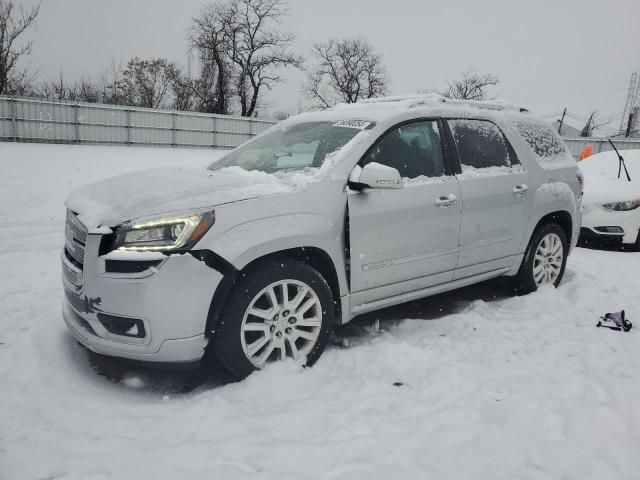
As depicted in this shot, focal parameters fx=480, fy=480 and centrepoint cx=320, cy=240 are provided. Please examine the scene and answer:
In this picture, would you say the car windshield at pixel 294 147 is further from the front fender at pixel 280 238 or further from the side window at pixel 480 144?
the side window at pixel 480 144

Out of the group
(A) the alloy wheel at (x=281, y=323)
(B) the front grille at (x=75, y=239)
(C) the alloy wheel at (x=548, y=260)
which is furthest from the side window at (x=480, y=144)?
(B) the front grille at (x=75, y=239)

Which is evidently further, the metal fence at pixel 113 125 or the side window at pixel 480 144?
the metal fence at pixel 113 125

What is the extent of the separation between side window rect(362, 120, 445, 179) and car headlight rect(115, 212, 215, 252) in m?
1.27

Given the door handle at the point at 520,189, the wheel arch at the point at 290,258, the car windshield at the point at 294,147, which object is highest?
the car windshield at the point at 294,147

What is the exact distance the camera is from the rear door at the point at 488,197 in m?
3.79

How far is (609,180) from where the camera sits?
7566mm

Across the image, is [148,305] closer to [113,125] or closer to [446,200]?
[446,200]

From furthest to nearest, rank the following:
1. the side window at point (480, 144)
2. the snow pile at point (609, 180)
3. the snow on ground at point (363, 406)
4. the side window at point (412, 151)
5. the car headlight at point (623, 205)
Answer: the snow pile at point (609, 180) < the car headlight at point (623, 205) < the side window at point (480, 144) < the side window at point (412, 151) < the snow on ground at point (363, 406)

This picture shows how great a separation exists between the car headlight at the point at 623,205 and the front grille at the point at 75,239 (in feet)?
23.1

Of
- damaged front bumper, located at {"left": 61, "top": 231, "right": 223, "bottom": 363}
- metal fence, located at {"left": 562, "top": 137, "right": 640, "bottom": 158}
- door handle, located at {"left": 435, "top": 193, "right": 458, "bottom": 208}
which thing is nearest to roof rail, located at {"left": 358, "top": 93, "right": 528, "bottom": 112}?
door handle, located at {"left": 435, "top": 193, "right": 458, "bottom": 208}

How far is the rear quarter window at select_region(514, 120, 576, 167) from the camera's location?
4.46 metres

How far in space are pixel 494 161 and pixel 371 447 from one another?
2.74 metres

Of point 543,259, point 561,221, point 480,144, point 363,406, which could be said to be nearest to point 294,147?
point 480,144

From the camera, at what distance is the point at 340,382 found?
293 centimetres
